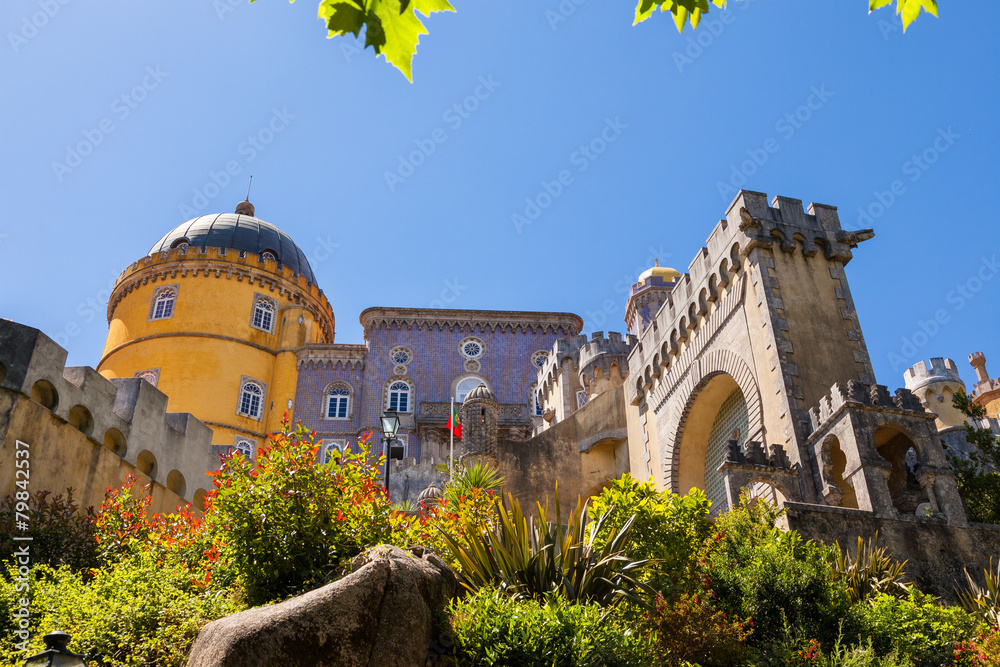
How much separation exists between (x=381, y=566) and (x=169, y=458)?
1024cm

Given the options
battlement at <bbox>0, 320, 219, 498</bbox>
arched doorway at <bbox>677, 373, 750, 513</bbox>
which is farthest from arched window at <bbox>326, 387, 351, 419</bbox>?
arched doorway at <bbox>677, 373, 750, 513</bbox>

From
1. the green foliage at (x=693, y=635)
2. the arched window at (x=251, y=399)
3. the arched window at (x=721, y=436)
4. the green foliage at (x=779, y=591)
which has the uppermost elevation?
the arched window at (x=251, y=399)

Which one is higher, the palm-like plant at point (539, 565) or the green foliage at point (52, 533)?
the green foliage at point (52, 533)

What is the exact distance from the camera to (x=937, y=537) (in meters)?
12.7

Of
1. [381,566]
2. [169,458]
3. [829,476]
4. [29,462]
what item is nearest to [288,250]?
[169,458]

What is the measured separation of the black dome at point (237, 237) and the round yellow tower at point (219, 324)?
0.07 metres

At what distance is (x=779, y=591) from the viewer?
31.2 feet

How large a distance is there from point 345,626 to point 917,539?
925 cm

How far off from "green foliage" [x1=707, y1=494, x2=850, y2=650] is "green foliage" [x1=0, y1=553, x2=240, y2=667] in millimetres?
5503

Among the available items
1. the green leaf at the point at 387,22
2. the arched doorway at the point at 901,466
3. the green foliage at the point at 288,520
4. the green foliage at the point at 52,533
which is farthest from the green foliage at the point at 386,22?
the arched doorway at the point at 901,466

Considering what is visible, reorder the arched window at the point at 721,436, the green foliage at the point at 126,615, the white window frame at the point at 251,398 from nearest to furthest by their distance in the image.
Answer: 1. the green foliage at the point at 126,615
2. the arched window at the point at 721,436
3. the white window frame at the point at 251,398

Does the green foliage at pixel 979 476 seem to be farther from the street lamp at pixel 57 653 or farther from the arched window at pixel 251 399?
the arched window at pixel 251 399

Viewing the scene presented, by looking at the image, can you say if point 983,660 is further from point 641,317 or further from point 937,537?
point 641,317

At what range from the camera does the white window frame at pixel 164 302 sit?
4091 cm
